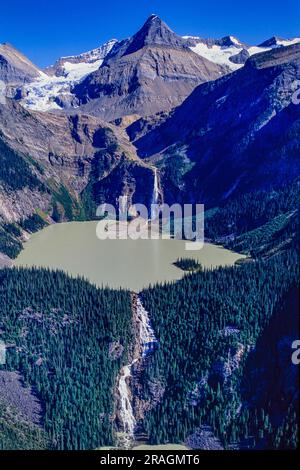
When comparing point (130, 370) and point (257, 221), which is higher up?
point (257, 221)

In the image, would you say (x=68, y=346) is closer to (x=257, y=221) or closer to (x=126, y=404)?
(x=126, y=404)

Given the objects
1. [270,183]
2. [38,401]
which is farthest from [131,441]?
[270,183]

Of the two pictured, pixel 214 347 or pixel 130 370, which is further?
pixel 130 370

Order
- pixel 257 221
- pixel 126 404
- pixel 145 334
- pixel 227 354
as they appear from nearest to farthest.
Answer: pixel 126 404 → pixel 227 354 → pixel 145 334 → pixel 257 221

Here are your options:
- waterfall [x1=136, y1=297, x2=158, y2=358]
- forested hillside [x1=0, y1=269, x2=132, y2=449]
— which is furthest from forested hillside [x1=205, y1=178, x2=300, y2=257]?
forested hillside [x1=0, y1=269, x2=132, y2=449]
